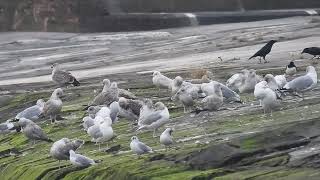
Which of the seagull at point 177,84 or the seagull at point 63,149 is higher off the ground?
the seagull at point 177,84

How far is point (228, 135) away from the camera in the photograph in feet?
34.1

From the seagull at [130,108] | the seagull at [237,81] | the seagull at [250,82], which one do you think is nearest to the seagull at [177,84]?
the seagull at [237,81]

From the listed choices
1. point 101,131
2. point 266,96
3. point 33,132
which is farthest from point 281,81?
point 33,132

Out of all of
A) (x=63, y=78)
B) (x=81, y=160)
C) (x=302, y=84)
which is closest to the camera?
(x=81, y=160)

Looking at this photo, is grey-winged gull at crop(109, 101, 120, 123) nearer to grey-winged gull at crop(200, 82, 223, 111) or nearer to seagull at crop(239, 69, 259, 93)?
grey-winged gull at crop(200, 82, 223, 111)

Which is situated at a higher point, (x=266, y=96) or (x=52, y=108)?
(x=266, y=96)

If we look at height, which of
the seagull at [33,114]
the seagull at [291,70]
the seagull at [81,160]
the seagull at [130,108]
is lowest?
the seagull at [81,160]

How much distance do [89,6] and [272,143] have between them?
927 inches

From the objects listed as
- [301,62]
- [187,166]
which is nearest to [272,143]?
[187,166]

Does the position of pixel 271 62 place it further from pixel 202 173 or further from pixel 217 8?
pixel 217 8

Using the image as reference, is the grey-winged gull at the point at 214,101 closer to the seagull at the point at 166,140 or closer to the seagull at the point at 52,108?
the seagull at the point at 166,140

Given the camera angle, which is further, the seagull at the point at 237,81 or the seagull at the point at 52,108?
the seagull at the point at 52,108

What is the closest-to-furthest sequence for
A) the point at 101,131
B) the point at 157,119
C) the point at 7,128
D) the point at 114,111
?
the point at 101,131 → the point at 157,119 → the point at 114,111 → the point at 7,128

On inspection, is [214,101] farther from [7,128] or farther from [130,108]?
[7,128]
